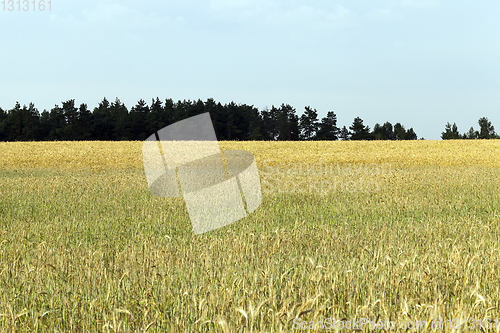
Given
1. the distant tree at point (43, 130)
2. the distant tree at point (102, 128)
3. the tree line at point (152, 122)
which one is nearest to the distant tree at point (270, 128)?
the tree line at point (152, 122)

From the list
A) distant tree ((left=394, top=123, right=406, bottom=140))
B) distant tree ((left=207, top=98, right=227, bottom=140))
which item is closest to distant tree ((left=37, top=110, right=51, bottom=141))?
distant tree ((left=207, top=98, right=227, bottom=140))

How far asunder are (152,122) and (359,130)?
33.9 meters

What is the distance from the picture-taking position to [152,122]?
2574 inches

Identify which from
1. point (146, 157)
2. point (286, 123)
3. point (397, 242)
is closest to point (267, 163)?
point (146, 157)

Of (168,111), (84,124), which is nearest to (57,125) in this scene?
(84,124)

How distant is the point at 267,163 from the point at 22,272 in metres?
21.0

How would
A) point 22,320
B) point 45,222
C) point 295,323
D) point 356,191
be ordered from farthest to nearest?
point 356,191, point 45,222, point 22,320, point 295,323

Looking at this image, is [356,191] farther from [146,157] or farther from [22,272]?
[22,272]

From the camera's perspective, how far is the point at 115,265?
14.3ft

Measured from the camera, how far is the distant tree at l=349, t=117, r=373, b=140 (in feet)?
236

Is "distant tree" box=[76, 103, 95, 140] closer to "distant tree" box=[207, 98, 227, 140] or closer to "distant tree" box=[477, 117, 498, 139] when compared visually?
"distant tree" box=[207, 98, 227, 140]

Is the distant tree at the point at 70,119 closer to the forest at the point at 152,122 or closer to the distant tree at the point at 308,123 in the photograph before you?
the forest at the point at 152,122

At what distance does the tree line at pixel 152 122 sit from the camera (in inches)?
2518

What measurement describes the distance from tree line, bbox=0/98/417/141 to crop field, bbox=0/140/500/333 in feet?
182
